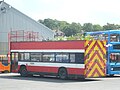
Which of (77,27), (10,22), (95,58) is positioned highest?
(77,27)

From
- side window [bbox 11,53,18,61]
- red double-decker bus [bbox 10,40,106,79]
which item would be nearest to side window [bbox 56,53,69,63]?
red double-decker bus [bbox 10,40,106,79]

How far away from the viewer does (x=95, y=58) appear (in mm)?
26312

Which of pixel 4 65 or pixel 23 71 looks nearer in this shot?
pixel 23 71

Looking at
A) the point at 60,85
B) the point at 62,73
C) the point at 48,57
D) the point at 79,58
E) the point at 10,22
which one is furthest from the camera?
the point at 10,22

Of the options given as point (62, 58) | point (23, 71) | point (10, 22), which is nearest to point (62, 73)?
point (62, 58)

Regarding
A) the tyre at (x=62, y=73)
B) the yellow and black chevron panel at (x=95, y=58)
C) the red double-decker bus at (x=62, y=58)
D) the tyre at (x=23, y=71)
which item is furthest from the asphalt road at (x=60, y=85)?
the tyre at (x=23, y=71)

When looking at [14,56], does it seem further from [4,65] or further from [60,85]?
[60,85]

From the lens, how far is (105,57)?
27.3 metres

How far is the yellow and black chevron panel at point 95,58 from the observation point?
2573 centimetres

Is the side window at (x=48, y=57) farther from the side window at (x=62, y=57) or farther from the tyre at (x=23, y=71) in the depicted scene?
the tyre at (x=23, y=71)

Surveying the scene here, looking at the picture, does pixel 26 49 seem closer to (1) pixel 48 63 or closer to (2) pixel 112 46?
(1) pixel 48 63

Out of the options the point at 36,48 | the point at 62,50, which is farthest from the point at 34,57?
the point at 62,50

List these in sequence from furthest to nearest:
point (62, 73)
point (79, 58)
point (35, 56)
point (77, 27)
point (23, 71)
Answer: point (77, 27) → point (23, 71) → point (35, 56) → point (62, 73) → point (79, 58)

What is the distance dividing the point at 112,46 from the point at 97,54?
3103 mm
